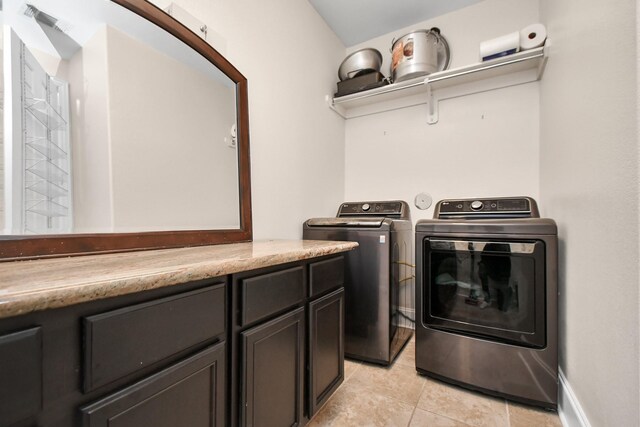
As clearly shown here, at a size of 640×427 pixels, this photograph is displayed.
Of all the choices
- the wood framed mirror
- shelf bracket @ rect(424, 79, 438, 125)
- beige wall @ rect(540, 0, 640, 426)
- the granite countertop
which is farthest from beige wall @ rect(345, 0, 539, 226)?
the granite countertop

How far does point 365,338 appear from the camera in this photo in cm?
182

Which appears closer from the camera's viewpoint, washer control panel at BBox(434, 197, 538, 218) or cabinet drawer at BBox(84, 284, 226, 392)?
cabinet drawer at BBox(84, 284, 226, 392)

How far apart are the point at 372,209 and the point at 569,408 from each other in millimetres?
1595

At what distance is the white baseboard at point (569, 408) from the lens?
3.62ft

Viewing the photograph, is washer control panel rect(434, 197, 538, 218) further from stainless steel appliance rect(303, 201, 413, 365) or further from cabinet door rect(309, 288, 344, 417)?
cabinet door rect(309, 288, 344, 417)

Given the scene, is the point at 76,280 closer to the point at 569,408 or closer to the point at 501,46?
the point at 569,408

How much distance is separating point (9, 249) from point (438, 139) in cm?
255

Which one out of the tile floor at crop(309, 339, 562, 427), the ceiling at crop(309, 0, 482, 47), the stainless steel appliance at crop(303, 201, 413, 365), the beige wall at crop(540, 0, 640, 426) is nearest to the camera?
the beige wall at crop(540, 0, 640, 426)

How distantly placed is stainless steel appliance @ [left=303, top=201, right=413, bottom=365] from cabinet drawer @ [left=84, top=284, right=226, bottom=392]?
1175 mm

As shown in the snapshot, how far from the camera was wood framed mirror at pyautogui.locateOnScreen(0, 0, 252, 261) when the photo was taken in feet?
2.68

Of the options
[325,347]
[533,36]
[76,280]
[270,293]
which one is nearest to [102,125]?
[76,280]

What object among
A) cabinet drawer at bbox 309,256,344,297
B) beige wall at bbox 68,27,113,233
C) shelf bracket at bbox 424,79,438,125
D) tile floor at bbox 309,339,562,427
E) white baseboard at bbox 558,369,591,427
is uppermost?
shelf bracket at bbox 424,79,438,125

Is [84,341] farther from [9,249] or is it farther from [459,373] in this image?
[459,373]

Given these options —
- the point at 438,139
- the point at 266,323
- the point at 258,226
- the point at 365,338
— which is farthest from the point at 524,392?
the point at 438,139
